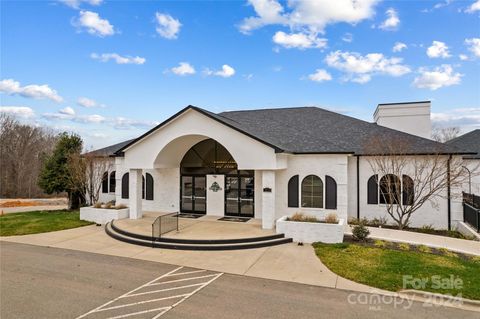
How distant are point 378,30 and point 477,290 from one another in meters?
14.3

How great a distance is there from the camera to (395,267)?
8922mm

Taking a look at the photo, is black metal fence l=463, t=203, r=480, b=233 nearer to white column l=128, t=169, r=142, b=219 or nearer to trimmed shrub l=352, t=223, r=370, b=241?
trimmed shrub l=352, t=223, r=370, b=241

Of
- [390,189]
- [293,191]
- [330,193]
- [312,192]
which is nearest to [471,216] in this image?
[390,189]

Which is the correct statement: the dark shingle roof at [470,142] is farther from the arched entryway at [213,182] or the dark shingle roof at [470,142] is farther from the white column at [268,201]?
the arched entryway at [213,182]

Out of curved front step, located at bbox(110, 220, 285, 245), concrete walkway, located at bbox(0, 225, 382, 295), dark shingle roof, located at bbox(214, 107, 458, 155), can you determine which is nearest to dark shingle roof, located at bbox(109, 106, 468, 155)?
dark shingle roof, located at bbox(214, 107, 458, 155)

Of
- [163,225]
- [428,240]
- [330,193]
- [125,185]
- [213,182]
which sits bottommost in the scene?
[428,240]

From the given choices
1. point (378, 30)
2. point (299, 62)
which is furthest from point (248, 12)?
point (378, 30)

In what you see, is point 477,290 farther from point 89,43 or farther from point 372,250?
point 89,43

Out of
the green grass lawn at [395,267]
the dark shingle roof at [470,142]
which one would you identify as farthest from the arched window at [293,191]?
the dark shingle roof at [470,142]

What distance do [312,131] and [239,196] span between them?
20.3 ft

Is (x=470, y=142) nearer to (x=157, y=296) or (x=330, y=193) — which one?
(x=330, y=193)

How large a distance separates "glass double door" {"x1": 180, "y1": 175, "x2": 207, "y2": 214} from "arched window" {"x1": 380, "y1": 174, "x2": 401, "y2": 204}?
9.94 meters

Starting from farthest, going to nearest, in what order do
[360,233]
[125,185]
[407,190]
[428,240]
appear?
1. [125,185]
2. [407,190]
3. [428,240]
4. [360,233]

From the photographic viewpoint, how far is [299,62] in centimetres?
2170
